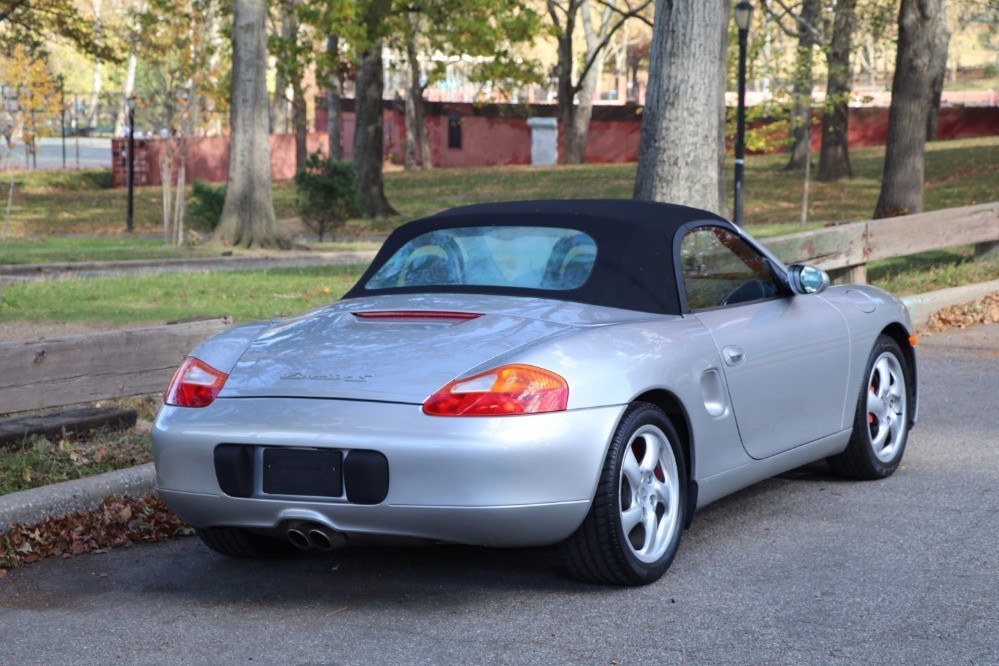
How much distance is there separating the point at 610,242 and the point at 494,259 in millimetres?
487

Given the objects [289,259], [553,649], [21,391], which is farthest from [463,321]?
[289,259]

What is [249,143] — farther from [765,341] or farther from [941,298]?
[765,341]

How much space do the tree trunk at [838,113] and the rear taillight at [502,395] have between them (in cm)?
2820

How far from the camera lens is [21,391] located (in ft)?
20.7

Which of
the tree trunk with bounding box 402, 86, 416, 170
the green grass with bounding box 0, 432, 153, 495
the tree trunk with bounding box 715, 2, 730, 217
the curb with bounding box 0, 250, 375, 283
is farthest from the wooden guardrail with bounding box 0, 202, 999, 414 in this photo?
the tree trunk with bounding box 402, 86, 416, 170

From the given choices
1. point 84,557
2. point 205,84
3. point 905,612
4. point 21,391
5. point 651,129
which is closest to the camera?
point 905,612

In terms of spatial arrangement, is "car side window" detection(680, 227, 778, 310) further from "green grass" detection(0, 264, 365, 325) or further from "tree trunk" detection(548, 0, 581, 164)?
"tree trunk" detection(548, 0, 581, 164)

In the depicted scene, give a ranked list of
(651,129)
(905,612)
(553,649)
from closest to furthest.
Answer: (553,649) < (905,612) < (651,129)

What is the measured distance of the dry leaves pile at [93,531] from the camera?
5.47 meters

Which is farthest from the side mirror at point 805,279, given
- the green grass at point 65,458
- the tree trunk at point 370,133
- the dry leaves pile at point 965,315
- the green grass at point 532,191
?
the tree trunk at point 370,133

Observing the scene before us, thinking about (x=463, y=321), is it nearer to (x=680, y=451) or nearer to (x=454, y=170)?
(x=680, y=451)

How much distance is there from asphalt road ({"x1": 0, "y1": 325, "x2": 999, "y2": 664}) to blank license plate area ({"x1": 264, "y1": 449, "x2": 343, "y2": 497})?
0.44 meters

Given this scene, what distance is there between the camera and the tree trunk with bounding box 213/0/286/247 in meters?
21.9

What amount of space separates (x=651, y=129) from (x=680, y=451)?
7.74 m
